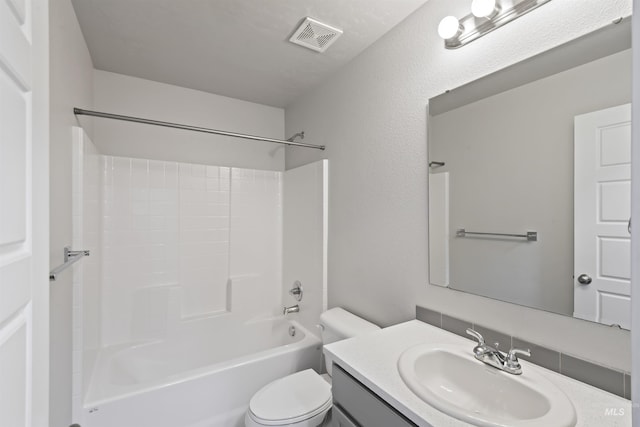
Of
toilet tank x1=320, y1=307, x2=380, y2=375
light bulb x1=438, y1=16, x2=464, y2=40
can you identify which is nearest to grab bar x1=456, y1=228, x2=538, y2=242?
toilet tank x1=320, y1=307, x2=380, y2=375

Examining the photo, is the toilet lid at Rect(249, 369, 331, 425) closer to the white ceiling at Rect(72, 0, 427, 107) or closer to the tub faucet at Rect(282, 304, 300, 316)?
the tub faucet at Rect(282, 304, 300, 316)

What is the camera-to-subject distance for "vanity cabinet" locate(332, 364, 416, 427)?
841mm

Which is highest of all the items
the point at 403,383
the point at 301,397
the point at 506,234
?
the point at 506,234

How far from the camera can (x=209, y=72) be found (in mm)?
2160

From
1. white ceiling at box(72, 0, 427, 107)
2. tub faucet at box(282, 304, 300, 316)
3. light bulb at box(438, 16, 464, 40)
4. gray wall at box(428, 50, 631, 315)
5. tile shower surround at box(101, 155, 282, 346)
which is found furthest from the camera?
tub faucet at box(282, 304, 300, 316)

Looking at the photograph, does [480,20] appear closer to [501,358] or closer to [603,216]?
[603,216]

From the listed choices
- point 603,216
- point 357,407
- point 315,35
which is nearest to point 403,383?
point 357,407

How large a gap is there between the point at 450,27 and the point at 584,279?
1107mm

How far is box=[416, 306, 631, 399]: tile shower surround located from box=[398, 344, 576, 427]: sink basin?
0.06 metres

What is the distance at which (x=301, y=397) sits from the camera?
1483mm

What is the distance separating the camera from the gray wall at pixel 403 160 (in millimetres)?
972

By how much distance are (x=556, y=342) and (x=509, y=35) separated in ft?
3.79

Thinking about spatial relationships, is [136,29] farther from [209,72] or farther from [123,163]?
[123,163]

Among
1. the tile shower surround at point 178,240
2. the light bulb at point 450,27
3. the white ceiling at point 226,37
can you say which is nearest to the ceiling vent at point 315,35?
the white ceiling at point 226,37
